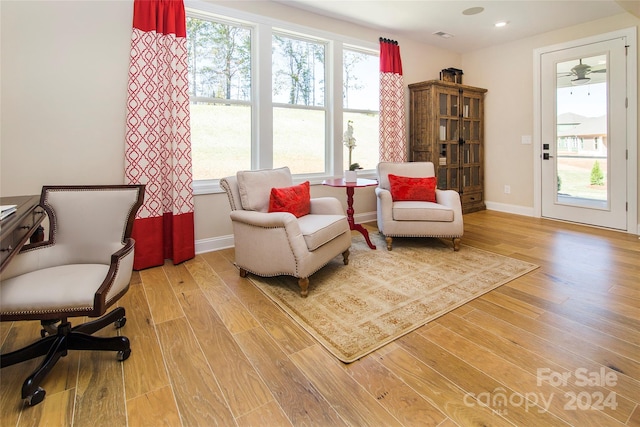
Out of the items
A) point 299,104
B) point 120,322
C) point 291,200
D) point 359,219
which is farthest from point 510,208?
point 120,322

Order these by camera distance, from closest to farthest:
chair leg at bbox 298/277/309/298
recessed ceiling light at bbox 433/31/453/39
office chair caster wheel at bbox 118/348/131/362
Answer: office chair caster wheel at bbox 118/348/131/362 → chair leg at bbox 298/277/309/298 → recessed ceiling light at bbox 433/31/453/39

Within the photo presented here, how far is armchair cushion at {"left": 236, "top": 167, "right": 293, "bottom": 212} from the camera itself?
2.82 m

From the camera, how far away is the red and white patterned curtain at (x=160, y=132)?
2955mm

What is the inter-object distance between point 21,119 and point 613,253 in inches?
208

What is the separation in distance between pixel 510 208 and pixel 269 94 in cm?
405

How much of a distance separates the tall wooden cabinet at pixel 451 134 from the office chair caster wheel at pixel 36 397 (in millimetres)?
4623

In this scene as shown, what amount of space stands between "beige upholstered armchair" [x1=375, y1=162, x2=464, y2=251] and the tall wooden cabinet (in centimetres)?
133

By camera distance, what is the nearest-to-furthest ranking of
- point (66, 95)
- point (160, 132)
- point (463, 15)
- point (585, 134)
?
point (66, 95)
point (160, 132)
point (463, 15)
point (585, 134)

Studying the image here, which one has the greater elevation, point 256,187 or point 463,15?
point 463,15

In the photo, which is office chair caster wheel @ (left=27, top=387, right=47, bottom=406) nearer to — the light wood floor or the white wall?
the light wood floor

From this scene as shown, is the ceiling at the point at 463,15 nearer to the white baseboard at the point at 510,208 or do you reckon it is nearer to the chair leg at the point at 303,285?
the white baseboard at the point at 510,208

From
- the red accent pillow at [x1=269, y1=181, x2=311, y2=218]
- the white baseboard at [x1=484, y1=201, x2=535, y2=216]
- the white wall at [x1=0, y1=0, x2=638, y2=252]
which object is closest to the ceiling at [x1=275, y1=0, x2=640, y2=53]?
the white wall at [x1=0, y1=0, x2=638, y2=252]

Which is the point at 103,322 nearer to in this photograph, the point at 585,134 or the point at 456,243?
the point at 456,243

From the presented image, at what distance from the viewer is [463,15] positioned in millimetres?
4125
